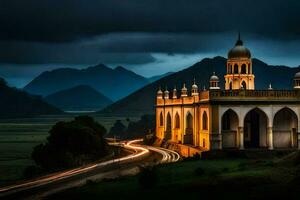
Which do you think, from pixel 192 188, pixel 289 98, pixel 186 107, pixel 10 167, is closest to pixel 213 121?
pixel 289 98

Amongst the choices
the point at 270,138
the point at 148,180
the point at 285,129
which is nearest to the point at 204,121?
the point at 270,138

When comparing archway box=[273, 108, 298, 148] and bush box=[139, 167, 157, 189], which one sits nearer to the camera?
bush box=[139, 167, 157, 189]

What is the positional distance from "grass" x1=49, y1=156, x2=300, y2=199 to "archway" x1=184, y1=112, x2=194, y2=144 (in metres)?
28.1

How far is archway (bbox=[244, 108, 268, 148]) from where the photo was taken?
66.1 m

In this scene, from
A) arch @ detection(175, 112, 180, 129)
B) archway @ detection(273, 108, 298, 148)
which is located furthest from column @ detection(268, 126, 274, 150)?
arch @ detection(175, 112, 180, 129)

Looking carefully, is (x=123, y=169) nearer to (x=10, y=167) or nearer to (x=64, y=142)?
(x=64, y=142)

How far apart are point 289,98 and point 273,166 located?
18513mm

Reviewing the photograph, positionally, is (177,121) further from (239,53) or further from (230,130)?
(230,130)

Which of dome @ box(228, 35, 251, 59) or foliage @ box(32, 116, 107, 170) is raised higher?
dome @ box(228, 35, 251, 59)

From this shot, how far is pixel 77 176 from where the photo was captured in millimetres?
54188

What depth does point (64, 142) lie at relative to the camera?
70750mm

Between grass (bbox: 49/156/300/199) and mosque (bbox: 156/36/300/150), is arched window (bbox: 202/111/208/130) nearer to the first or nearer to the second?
mosque (bbox: 156/36/300/150)

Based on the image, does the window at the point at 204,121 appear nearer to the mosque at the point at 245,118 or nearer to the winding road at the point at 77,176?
the mosque at the point at 245,118

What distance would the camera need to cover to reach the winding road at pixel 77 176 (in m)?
44.6
